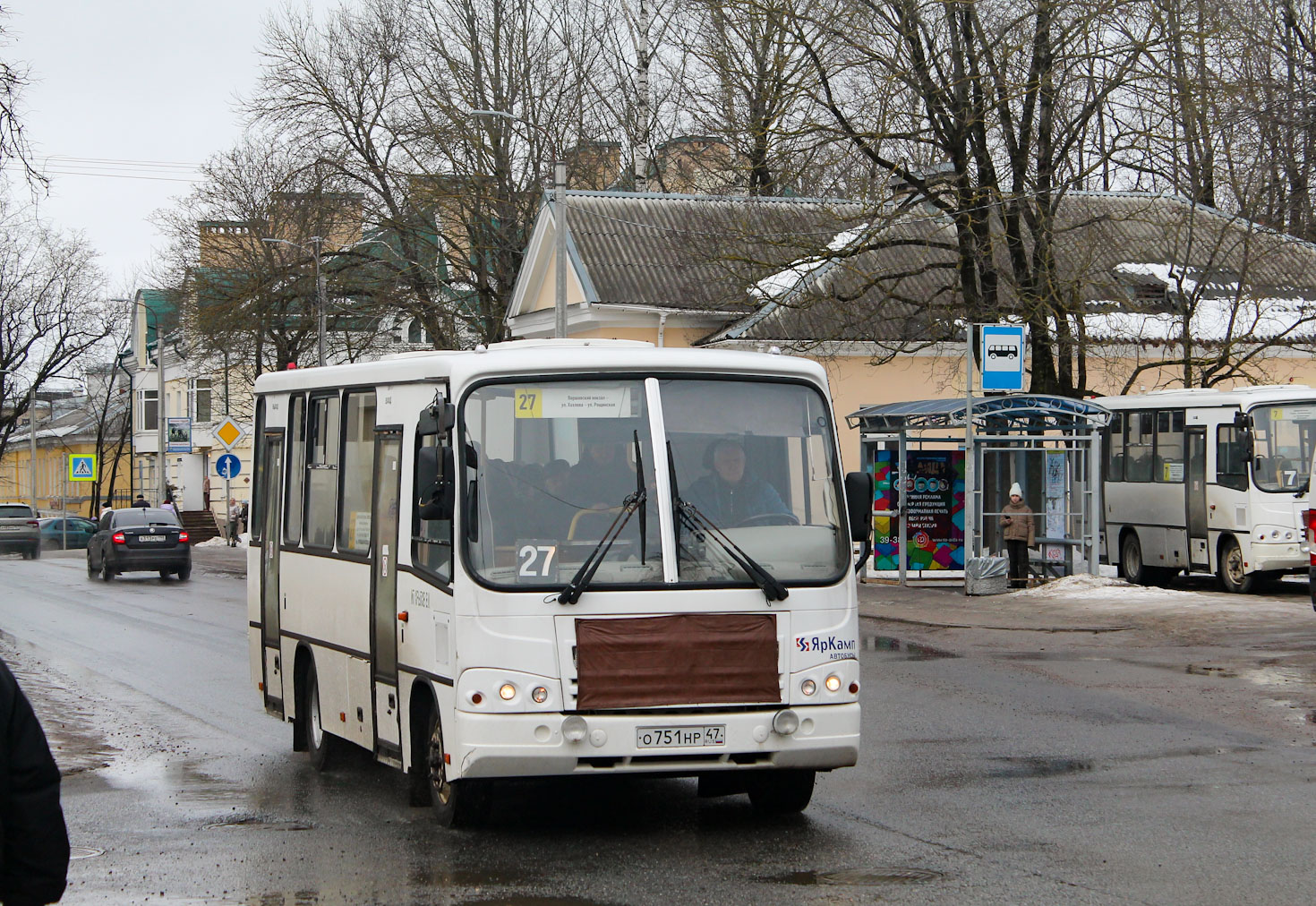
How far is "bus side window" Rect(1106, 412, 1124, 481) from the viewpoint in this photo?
29578mm

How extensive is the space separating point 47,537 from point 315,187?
2654 centimetres

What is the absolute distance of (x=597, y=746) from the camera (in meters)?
8.18

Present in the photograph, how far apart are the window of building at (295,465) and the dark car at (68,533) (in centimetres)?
5965

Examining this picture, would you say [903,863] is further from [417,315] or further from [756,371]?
[417,315]

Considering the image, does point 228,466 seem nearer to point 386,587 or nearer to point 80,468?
point 80,468

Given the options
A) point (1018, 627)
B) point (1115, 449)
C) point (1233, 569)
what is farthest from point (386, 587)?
point (1115, 449)

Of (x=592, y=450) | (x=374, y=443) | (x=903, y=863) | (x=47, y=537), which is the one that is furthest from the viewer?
(x=47, y=537)

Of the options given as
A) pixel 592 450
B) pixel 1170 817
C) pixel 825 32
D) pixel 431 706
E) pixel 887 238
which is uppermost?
pixel 825 32

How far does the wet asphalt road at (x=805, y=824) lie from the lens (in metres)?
7.41

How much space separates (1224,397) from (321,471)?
18870mm

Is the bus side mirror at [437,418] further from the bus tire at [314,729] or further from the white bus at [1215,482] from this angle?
the white bus at [1215,482]

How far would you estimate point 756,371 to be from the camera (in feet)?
29.7

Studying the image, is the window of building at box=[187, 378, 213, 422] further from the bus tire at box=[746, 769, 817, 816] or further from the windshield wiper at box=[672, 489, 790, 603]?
the windshield wiper at box=[672, 489, 790, 603]

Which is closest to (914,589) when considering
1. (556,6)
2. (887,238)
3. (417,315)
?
(887,238)
